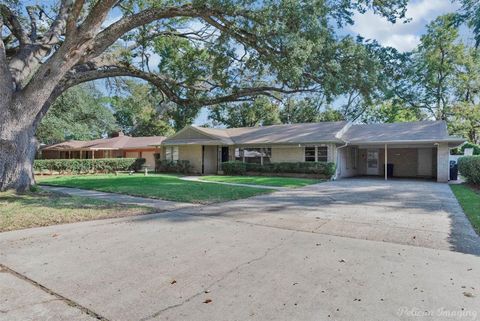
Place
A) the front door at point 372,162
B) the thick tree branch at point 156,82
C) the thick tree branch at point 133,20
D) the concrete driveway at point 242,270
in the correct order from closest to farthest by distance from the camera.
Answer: the concrete driveway at point 242,270, the thick tree branch at point 133,20, the thick tree branch at point 156,82, the front door at point 372,162

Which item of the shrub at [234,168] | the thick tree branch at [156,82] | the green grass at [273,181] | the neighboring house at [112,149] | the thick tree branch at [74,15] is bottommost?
the green grass at [273,181]

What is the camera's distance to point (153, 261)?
4633 mm

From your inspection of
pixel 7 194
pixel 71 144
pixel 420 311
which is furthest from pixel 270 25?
pixel 71 144

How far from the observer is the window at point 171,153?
2661 centimetres

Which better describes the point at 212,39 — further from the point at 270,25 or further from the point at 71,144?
the point at 71,144

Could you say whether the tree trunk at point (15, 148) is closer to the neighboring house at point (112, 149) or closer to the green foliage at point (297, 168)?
the green foliage at point (297, 168)

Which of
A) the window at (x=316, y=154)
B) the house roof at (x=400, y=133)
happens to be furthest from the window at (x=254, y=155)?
the house roof at (x=400, y=133)

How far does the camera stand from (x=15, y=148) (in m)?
10.4

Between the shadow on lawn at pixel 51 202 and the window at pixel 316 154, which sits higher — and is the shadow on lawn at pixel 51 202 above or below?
below

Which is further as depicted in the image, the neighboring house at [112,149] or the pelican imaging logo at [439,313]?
the neighboring house at [112,149]

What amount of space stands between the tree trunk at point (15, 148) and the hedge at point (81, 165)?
15767mm

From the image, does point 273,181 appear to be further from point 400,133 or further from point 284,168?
point 400,133

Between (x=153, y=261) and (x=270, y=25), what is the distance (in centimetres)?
819

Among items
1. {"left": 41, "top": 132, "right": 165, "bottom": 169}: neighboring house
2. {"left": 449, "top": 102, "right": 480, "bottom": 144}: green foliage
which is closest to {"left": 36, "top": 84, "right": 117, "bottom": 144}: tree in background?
{"left": 41, "top": 132, "right": 165, "bottom": 169}: neighboring house
